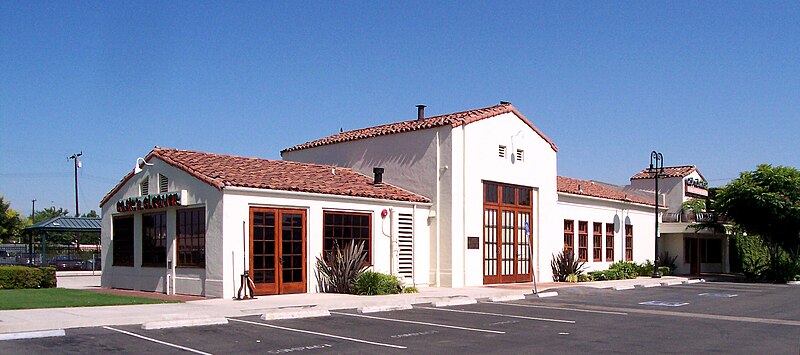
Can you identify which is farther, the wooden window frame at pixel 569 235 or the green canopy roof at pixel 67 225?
the green canopy roof at pixel 67 225

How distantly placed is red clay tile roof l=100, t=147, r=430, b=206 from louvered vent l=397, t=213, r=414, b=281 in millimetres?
687

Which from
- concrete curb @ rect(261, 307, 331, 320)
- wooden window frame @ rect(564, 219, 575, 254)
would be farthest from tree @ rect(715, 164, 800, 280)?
concrete curb @ rect(261, 307, 331, 320)

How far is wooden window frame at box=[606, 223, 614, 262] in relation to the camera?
1297 inches

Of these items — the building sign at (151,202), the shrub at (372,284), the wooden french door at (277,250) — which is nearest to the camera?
the wooden french door at (277,250)

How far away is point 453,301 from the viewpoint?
18781 millimetres

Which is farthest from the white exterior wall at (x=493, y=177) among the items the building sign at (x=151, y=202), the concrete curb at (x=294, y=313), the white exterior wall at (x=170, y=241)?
the concrete curb at (x=294, y=313)

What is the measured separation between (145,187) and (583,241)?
1791cm

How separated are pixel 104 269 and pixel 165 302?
25.1 feet

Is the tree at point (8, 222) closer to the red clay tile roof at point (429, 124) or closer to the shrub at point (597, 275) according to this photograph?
the red clay tile roof at point (429, 124)

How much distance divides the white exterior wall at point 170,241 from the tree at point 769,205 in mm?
24302

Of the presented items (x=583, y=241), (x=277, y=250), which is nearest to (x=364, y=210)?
(x=277, y=250)

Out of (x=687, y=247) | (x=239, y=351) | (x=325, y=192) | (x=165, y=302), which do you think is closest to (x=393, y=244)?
(x=325, y=192)

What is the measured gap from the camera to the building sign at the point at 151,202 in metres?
20.2

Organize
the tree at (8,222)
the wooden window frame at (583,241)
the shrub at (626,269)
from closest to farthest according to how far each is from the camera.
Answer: the wooden window frame at (583,241) → the shrub at (626,269) → the tree at (8,222)
